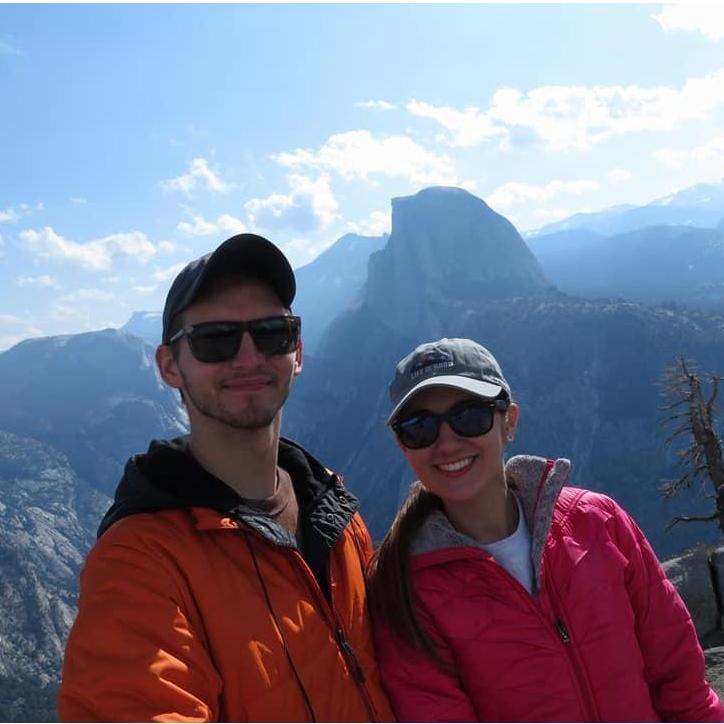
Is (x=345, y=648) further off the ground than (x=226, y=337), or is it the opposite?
(x=226, y=337)

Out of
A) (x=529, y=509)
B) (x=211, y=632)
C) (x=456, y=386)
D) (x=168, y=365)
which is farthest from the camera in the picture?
(x=529, y=509)

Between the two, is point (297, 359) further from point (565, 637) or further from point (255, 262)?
point (565, 637)

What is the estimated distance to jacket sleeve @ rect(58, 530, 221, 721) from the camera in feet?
8.82

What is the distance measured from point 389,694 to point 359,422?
177 metres

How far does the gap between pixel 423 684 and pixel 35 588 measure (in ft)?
531

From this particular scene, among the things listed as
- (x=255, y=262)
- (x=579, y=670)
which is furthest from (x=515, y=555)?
(x=255, y=262)

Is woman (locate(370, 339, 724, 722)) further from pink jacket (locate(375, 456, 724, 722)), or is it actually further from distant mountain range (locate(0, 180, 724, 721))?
distant mountain range (locate(0, 180, 724, 721))

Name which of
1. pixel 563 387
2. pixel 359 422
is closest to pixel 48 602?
pixel 359 422

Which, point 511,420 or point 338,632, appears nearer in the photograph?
point 338,632

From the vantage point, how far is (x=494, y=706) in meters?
3.61

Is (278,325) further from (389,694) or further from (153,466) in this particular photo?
(389,694)

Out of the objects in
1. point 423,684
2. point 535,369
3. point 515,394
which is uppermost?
point 423,684

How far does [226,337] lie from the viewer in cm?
Answer: 392

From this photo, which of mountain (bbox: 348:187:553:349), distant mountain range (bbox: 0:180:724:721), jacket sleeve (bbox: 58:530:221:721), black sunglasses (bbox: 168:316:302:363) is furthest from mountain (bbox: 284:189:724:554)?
jacket sleeve (bbox: 58:530:221:721)
